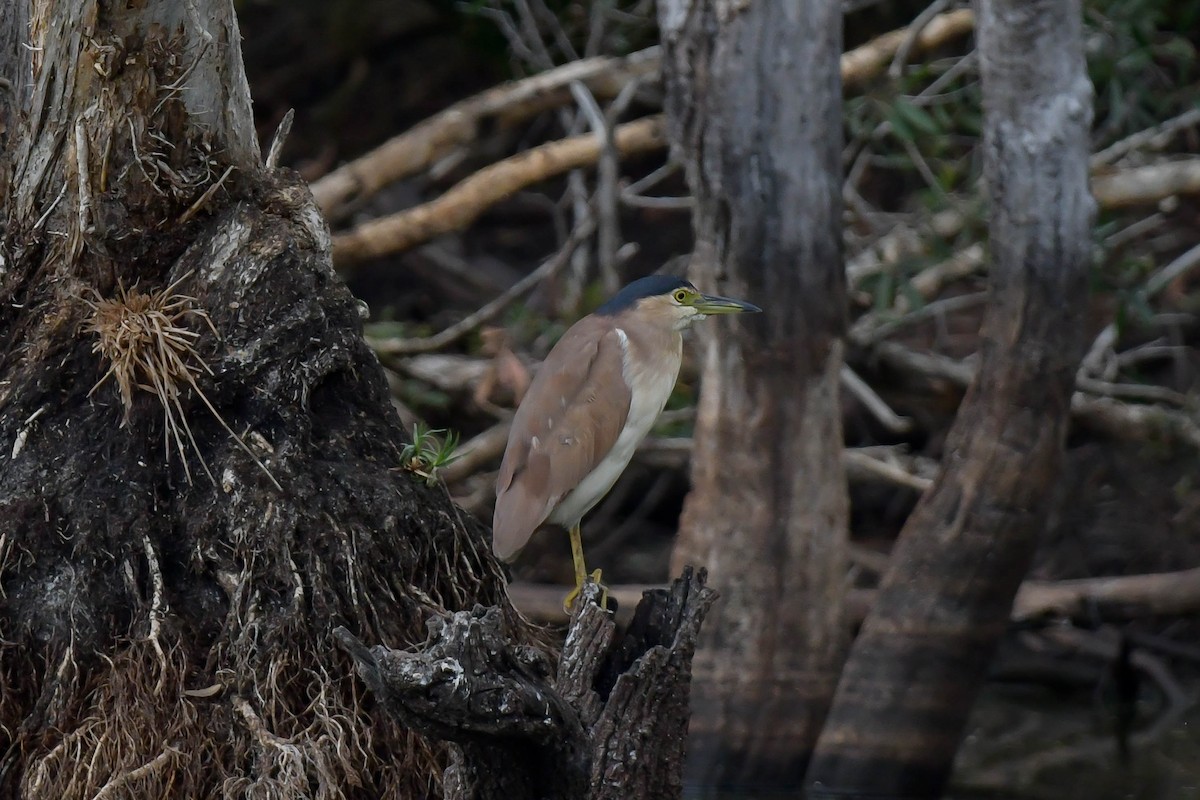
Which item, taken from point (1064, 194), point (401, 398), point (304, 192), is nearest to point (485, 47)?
point (401, 398)

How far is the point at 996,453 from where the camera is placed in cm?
612

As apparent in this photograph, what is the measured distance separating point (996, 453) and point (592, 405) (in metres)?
1.78

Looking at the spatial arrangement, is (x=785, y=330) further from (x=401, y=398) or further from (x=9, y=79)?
(x=9, y=79)

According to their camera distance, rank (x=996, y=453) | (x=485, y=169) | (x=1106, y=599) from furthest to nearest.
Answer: (x=485, y=169), (x=1106, y=599), (x=996, y=453)

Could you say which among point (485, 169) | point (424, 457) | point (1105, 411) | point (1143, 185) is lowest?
point (1105, 411)

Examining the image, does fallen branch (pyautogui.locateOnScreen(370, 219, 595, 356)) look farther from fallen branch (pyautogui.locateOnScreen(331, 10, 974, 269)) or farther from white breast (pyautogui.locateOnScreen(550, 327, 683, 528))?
white breast (pyautogui.locateOnScreen(550, 327, 683, 528))

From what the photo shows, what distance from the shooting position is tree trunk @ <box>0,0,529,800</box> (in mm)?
3865

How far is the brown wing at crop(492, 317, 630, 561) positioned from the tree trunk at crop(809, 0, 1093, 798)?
163cm

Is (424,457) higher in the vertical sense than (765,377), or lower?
higher

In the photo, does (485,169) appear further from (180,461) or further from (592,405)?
(180,461)

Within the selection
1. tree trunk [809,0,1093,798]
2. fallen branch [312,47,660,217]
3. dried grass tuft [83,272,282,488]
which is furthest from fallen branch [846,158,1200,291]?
dried grass tuft [83,272,282,488]

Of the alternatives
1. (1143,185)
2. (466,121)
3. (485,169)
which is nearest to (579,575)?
(485,169)

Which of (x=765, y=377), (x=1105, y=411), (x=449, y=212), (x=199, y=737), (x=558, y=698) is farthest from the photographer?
(x=1105, y=411)

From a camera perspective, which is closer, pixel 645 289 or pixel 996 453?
pixel 645 289
